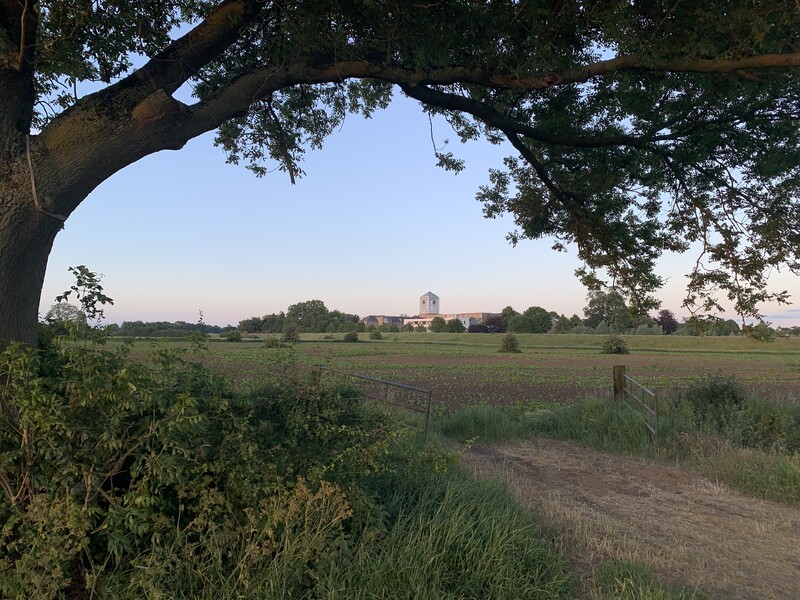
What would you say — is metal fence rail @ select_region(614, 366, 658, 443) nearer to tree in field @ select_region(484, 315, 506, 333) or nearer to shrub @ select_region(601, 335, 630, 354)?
shrub @ select_region(601, 335, 630, 354)

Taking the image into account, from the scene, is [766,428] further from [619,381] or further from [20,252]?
[20,252]

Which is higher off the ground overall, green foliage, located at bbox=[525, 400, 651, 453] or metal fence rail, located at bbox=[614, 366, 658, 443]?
metal fence rail, located at bbox=[614, 366, 658, 443]

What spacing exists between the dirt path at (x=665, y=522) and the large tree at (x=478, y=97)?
252 centimetres

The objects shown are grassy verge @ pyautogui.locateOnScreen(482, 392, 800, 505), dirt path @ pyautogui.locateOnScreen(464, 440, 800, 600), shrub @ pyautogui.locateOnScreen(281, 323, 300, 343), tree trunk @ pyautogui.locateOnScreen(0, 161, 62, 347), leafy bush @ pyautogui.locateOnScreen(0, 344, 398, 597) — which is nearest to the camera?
leafy bush @ pyautogui.locateOnScreen(0, 344, 398, 597)

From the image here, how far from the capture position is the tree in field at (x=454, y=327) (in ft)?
375

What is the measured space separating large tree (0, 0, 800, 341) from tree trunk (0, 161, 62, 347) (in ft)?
0.04

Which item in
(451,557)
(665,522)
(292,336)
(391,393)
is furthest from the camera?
(391,393)

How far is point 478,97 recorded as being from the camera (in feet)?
28.7

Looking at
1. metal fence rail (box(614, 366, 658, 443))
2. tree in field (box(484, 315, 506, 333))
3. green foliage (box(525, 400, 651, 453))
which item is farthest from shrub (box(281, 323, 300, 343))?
tree in field (box(484, 315, 506, 333))

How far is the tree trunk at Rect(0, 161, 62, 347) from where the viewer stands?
164 inches

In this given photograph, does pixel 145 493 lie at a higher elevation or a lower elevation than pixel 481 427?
higher

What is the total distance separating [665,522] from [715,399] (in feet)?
23.1

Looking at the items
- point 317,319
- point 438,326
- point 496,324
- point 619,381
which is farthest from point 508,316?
point 619,381

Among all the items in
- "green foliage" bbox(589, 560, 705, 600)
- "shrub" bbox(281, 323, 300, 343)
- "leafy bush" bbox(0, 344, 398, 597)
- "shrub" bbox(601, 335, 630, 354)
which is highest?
"shrub" bbox(281, 323, 300, 343)
